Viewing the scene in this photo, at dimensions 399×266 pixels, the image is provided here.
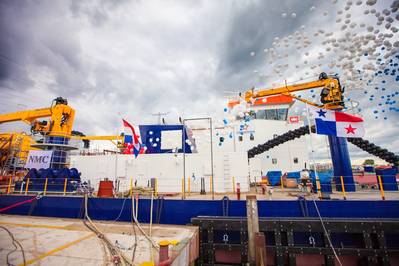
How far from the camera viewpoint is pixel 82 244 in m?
5.26

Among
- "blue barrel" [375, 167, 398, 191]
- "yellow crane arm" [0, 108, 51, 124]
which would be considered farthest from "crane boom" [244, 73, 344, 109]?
"yellow crane arm" [0, 108, 51, 124]

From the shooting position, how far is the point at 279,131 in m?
27.4

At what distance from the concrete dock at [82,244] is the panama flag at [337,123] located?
27.2 ft

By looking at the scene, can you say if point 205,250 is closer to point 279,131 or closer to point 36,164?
point 36,164

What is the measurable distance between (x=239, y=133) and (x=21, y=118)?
26.2 m

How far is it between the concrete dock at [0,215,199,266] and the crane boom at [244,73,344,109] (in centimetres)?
1122

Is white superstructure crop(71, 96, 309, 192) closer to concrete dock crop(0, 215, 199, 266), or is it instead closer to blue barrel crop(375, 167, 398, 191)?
concrete dock crop(0, 215, 199, 266)

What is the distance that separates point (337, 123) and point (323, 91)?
513 cm

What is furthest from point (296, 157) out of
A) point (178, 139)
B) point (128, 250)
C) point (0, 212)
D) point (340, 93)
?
point (0, 212)

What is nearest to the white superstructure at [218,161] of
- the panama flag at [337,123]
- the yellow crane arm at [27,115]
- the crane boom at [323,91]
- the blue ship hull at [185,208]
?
the blue ship hull at [185,208]

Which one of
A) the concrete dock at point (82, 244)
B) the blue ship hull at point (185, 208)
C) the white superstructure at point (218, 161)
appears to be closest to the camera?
the concrete dock at point (82, 244)

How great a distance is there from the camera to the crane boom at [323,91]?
13203 millimetres

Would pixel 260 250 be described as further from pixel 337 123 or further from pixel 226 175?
pixel 226 175

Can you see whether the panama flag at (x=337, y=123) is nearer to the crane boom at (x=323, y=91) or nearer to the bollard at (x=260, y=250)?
the crane boom at (x=323, y=91)
